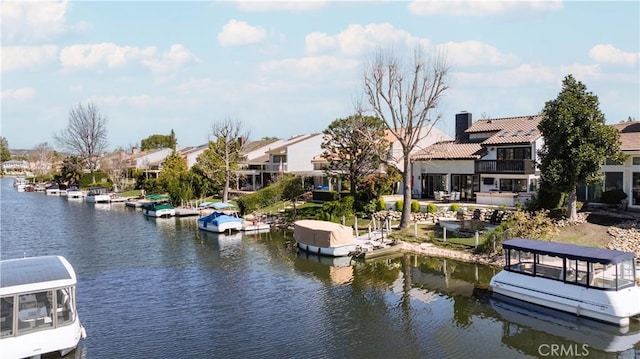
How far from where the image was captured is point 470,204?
141ft

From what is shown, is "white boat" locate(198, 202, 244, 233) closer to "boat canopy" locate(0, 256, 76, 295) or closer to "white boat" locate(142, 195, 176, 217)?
"white boat" locate(142, 195, 176, 217)

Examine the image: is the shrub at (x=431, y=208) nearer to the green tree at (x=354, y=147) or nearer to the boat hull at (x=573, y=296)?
the green tree at (x=354, y=147)

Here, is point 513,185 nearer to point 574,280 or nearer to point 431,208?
point 431,208

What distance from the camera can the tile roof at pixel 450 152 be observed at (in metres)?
47.2

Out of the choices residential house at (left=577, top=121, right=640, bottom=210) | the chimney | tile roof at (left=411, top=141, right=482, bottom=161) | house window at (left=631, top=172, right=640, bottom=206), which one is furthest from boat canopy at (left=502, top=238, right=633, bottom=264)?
the chimney

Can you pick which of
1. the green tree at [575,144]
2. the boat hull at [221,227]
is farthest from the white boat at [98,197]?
the green tree at [575,144]

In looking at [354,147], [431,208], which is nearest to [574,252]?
[431,208]

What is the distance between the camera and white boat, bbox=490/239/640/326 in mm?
20453

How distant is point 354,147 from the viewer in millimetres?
48938

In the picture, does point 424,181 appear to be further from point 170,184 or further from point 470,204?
point 170,184

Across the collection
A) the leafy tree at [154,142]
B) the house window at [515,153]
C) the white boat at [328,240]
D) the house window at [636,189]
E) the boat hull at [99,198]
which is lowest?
the white boat at [328,240]

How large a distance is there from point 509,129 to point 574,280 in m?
27.2

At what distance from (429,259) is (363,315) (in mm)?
11450

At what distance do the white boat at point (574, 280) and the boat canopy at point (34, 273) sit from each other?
18767 mm
